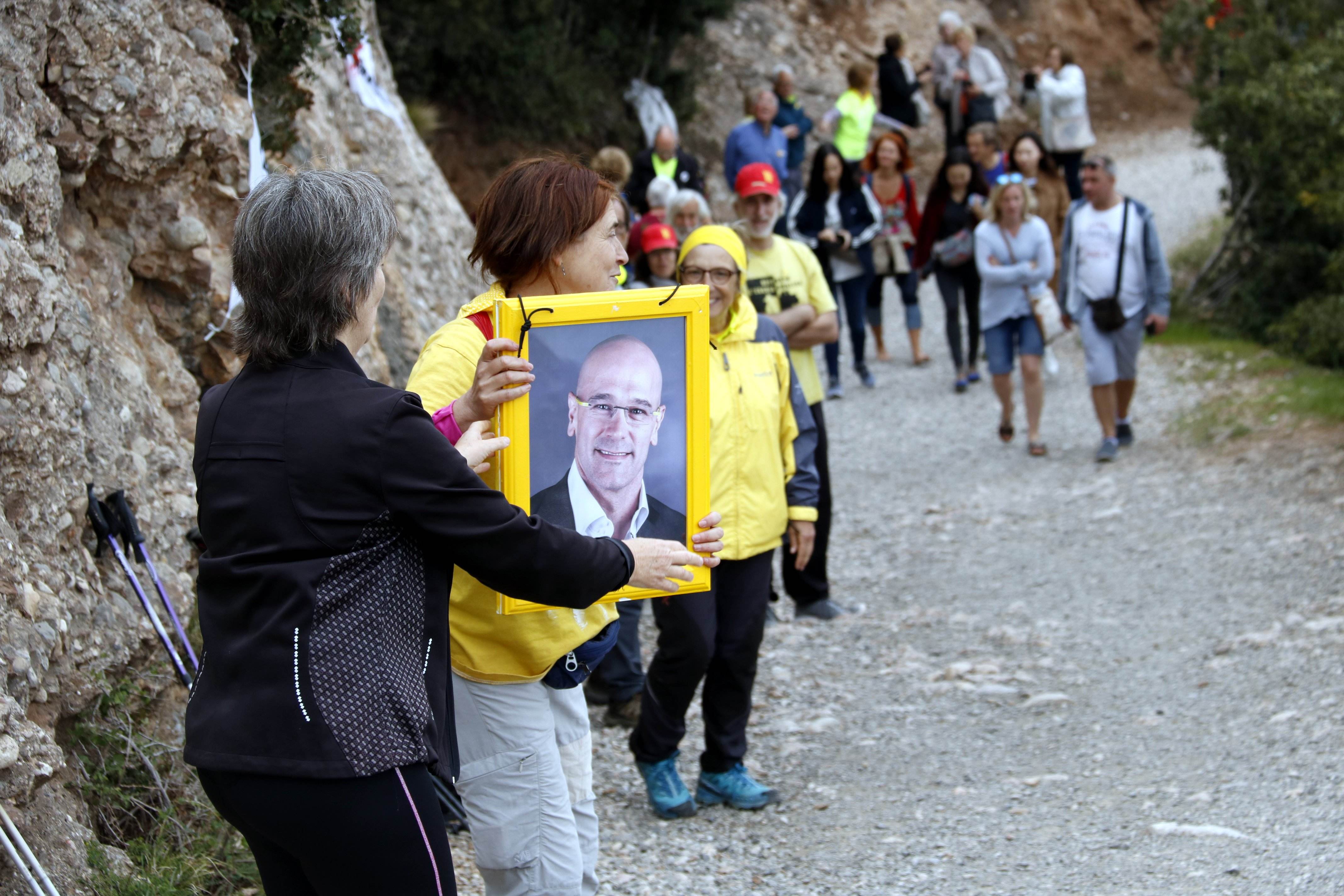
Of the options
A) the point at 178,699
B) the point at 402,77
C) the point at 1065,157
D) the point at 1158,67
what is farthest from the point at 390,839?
the point at 1158,67

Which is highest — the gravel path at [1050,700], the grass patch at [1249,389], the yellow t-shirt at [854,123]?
the yellow t-shirt at [854,123]

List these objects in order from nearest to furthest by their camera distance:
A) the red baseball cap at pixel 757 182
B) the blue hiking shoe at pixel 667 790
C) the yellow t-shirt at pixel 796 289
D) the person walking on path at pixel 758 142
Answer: the blue hiking shoe at pixel 667 790 < the yellow t-shirt at pixel 796 289 < the red baseball cap at pixel 757 182 < the person walking on path at pixel 758 142

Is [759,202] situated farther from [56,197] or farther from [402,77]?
[402,77]

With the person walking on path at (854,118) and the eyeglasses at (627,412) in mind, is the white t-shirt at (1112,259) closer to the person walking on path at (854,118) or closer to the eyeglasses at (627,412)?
the person walking on path at (854,118)

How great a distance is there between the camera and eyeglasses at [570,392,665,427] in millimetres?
2730

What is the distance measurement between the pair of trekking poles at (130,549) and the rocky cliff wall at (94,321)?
5 centimetres

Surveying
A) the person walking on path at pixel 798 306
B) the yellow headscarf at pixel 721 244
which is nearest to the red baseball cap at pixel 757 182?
the person walking on path at pixel 798 306

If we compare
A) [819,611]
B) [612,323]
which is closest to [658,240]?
[819,611]

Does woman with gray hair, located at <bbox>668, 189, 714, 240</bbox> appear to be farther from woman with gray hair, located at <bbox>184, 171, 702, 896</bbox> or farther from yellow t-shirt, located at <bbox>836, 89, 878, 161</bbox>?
yellow t-shirt, located at <bbox>836, 89, 878, 161</bbox>

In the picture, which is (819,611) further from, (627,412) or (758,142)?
(758,142)

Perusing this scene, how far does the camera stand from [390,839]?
222 cm

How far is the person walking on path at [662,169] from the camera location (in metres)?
11.5

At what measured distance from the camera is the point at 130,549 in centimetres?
413

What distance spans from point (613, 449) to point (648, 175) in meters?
9.44
